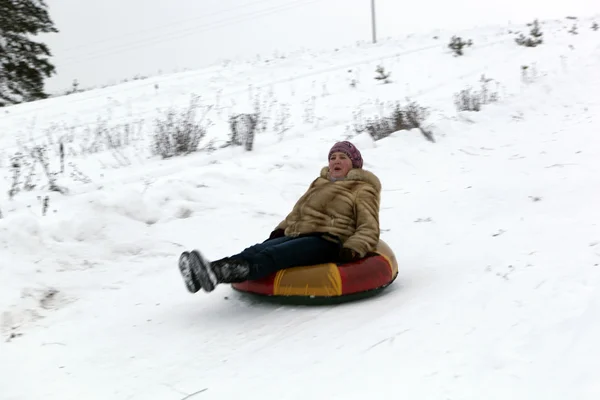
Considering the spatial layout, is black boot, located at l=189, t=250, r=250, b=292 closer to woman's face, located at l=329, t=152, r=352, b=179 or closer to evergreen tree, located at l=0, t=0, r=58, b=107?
woman's face, located at l=329, t=152, r=352, b=179

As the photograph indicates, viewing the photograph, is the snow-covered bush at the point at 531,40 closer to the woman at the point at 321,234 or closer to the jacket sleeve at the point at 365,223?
the woman at the point at 321,234

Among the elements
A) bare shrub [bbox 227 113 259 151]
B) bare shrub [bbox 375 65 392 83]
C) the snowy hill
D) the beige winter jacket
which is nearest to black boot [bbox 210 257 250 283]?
the snowy hill

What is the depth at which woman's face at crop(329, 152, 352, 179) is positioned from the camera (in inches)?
156

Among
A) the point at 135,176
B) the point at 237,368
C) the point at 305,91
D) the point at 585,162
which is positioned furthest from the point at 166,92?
the point at 237,368

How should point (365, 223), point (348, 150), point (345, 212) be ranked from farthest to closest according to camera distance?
point (348, 150), point (345, 212), point (365, 223)

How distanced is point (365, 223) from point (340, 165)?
523mm

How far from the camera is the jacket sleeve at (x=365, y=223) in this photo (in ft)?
11.6

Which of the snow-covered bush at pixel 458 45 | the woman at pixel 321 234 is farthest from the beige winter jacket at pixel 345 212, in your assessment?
the snow-covered bush at pixel 458 45

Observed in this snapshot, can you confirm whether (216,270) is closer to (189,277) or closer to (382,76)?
(189,277)

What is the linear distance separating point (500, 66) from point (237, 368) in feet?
34.9

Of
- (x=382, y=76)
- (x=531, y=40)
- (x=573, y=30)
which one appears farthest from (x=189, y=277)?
(x=573, y=30)

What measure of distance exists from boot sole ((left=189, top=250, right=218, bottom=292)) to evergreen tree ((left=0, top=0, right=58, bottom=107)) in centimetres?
1581

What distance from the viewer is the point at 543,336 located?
7.89ft

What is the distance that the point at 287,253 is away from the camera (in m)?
3.48
